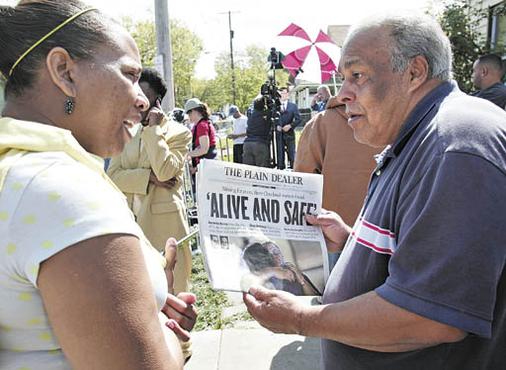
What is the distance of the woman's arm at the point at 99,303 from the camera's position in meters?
0.83

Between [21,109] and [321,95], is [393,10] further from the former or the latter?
[321,95]

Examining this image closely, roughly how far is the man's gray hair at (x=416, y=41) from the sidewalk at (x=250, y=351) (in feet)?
8.09

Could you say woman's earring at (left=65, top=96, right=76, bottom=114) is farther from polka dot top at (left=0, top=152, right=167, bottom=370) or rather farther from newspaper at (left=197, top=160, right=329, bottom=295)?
newspaper at (left=197, top=160, right=329, bottom=295)

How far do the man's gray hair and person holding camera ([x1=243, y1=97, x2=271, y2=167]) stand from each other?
643cm

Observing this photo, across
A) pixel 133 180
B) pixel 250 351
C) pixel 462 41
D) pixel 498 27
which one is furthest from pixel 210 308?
pixel 498 27

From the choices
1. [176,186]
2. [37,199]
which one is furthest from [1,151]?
[176,186]

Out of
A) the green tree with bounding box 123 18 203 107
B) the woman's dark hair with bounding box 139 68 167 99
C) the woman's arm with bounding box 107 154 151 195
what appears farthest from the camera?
the green tree with bounding box 123 18 203 107

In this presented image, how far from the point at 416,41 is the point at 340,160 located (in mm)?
1725

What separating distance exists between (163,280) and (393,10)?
1.03m

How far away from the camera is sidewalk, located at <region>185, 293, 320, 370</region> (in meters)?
3.29

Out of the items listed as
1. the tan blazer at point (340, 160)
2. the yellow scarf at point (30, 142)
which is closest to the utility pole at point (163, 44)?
the tan blazer at point (340, 160)

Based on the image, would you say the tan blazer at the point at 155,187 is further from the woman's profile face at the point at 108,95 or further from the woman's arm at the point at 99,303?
the woman's arm at the point at 99,303

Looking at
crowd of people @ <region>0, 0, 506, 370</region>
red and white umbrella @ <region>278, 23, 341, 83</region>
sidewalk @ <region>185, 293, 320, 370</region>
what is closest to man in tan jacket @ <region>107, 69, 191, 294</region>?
sidewalk @ <region>185, 293, 320, 370</region>

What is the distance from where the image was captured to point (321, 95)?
12391 mm
